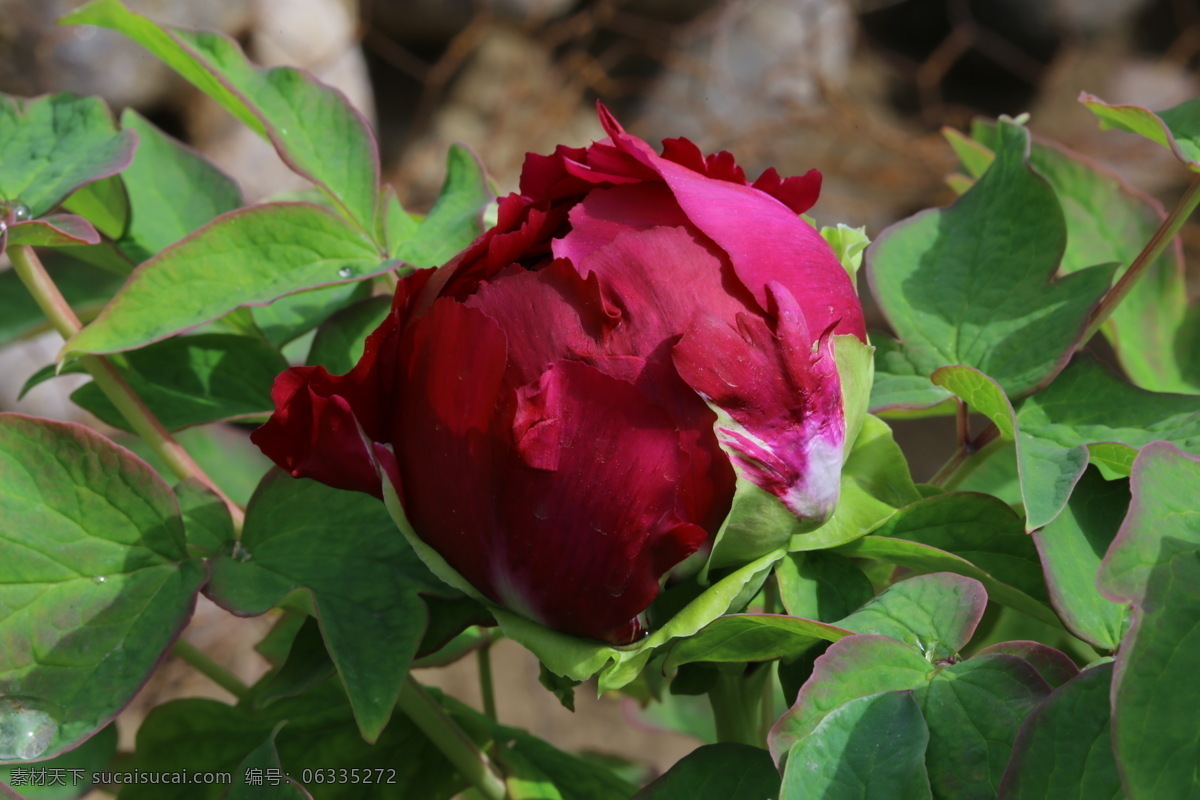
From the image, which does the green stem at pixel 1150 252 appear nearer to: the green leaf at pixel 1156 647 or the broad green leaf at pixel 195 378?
the green leaf at pixel 1156 647

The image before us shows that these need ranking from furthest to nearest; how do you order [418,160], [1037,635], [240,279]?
[418,160] < [1037,635] < [240,279]

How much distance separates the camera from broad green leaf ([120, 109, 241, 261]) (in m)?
0.46

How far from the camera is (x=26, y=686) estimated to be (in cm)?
31

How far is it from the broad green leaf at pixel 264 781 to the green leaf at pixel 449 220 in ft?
0.59

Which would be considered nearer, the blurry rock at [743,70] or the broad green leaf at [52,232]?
the broad green leaf at [52,232]

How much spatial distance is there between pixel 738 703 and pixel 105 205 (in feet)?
1.02

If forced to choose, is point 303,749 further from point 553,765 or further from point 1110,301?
point 1110,301

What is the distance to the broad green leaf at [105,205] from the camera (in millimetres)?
423

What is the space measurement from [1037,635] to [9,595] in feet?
1.37

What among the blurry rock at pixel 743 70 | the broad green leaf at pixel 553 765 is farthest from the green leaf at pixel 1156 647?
the blurry rock at pixel 743 70

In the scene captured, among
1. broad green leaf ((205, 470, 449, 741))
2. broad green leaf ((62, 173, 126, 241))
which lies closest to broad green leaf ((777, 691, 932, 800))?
broad green leaf ((205, 470, 449, 741))

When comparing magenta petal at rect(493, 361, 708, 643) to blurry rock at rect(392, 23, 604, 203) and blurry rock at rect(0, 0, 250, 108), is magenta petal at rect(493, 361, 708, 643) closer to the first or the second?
blurry rock at rect(0, 0, 250, 108)

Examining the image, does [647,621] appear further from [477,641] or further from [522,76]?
[522,76]

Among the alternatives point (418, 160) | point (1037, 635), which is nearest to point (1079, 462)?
point (1037, 635)
